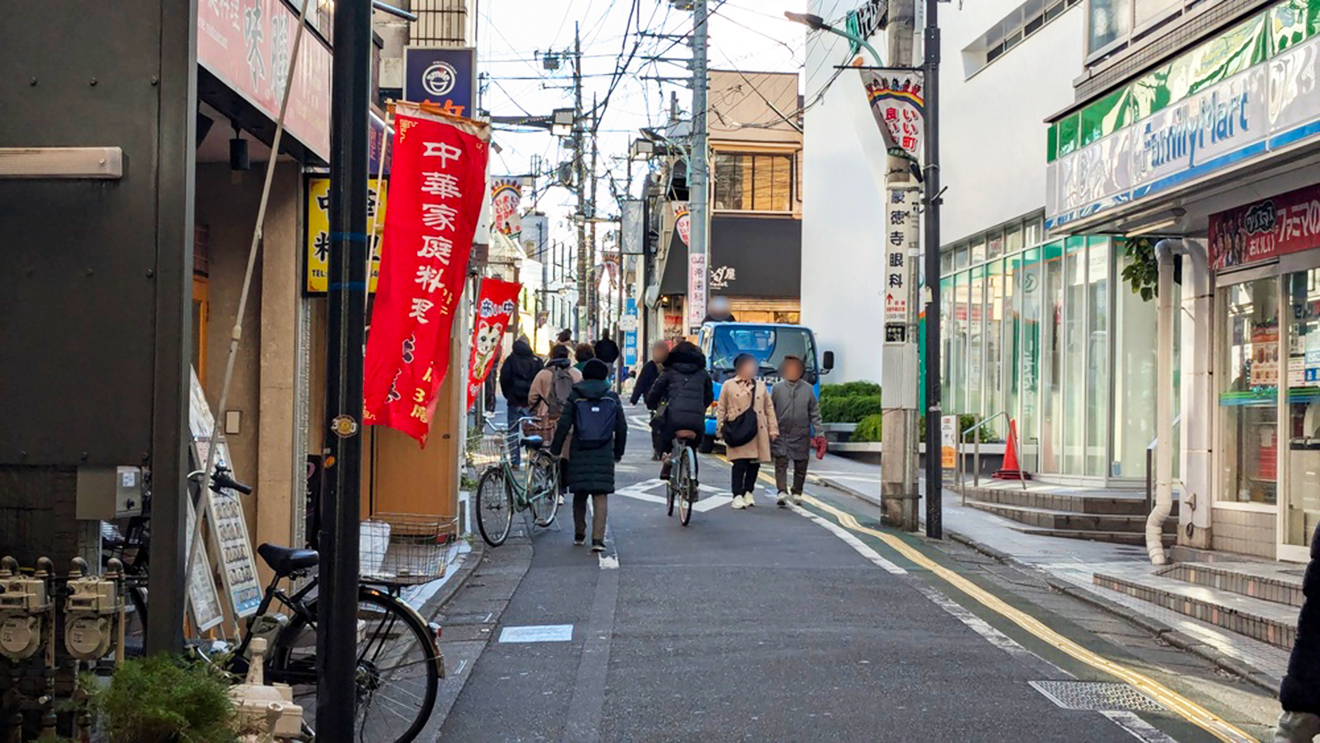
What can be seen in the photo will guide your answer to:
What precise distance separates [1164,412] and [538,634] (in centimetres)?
785

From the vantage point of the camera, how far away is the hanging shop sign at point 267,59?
6961 millimetres

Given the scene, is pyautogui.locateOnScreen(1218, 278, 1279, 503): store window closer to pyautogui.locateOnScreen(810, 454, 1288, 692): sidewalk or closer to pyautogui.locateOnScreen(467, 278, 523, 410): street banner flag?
pyautogui.locateOnScreen(810, 454, 1288, 692): sidewalk

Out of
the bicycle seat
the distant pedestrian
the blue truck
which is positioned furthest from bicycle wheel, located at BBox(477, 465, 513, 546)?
the blue truck

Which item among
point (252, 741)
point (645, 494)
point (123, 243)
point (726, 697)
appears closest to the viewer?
point (252, 741)

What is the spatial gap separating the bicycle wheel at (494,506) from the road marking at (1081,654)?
12.4 feet

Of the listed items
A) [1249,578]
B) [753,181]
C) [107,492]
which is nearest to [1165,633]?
[1249,578]

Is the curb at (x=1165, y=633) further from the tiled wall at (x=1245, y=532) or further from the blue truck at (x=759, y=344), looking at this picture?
the blue truck at (x=759, y=344)

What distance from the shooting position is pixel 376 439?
13062 mm

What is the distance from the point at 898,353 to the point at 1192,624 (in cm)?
543

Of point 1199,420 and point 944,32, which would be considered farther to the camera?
point 944,32

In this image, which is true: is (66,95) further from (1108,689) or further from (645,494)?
(645,494)

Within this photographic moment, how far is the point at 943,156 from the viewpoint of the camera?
25.6 m

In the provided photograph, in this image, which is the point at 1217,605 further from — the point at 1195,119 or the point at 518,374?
the point at 518,374

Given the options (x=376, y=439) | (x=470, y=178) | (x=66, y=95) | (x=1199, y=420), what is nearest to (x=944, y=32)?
(x=1199, y=420)
